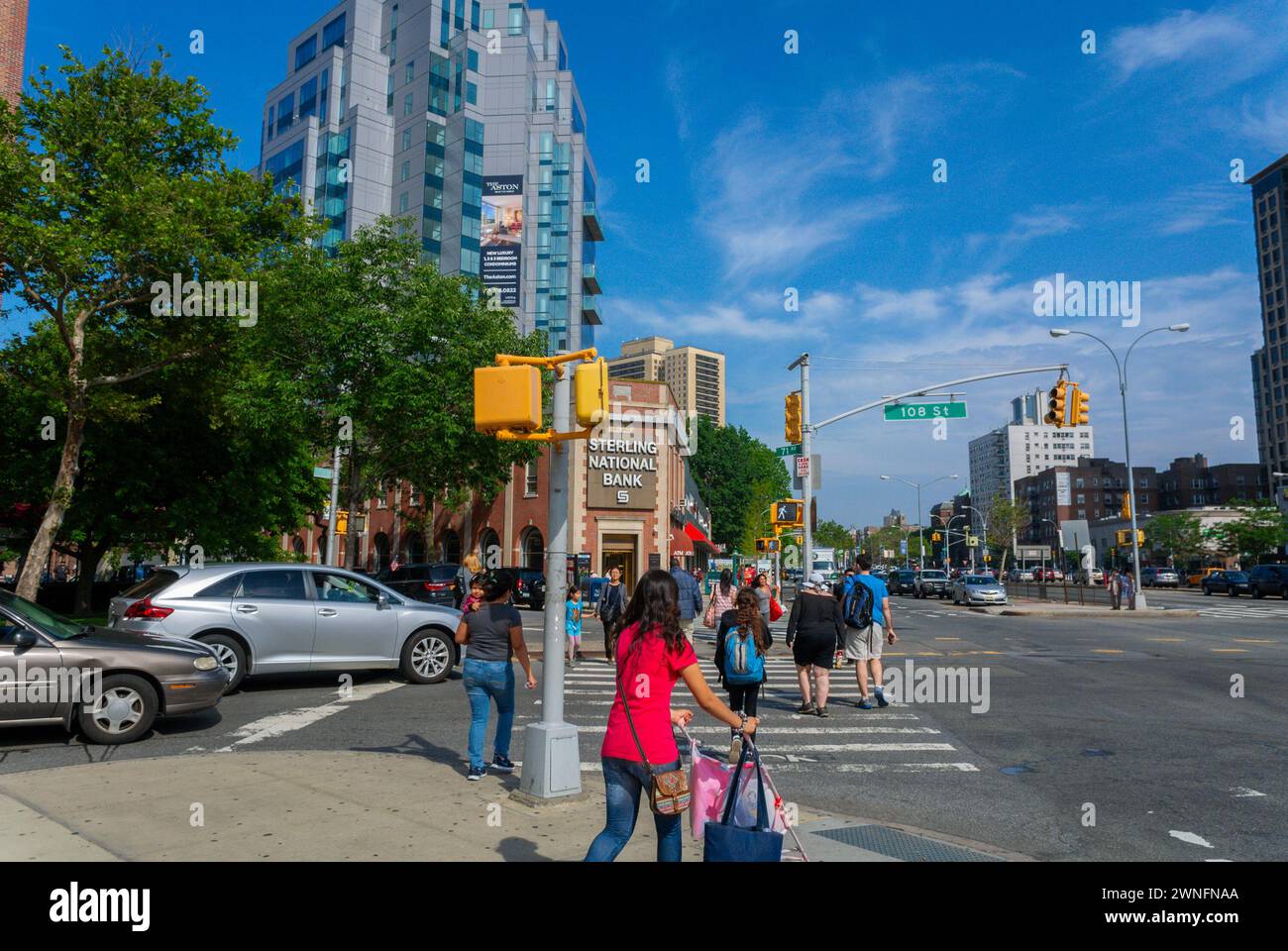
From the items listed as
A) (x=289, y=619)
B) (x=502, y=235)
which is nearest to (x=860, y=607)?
(x=289, y=619)

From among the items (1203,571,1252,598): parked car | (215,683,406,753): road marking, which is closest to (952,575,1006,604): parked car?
(1203,571,1252,598): parked car

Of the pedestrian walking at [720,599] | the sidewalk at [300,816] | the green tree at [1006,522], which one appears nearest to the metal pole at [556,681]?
the sidewalk at [300,816]

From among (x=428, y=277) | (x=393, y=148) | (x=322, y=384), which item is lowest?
(x=322, y=384)

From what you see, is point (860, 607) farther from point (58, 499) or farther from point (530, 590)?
point (530, 590)

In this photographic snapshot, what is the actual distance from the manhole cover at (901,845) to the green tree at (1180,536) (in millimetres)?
99698

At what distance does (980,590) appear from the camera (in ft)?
130

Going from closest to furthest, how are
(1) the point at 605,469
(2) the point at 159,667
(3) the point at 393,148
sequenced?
(2) the point at 159,667 < (1) the point at 605,469 < (3) the point at 393,148

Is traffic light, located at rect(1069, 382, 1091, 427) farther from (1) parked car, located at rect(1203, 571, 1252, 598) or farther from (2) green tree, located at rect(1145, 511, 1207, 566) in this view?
(2) green tree, located at rect(1145, 511, 1207, 566)

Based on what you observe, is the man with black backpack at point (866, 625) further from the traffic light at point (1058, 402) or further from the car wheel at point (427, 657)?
the traffic light at point (1058, 402)
